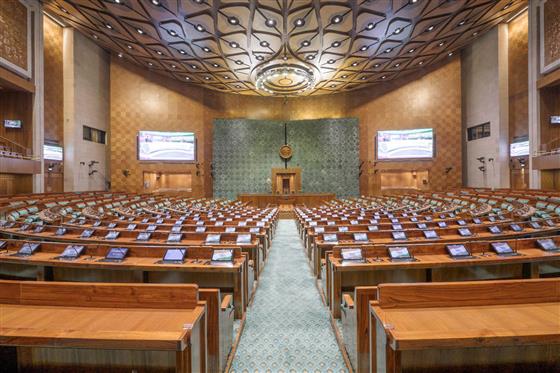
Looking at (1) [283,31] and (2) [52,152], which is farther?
(2) [52,152]

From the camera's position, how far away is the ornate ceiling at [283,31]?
10203 millimetres

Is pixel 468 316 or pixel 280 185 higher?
pixel 280 185

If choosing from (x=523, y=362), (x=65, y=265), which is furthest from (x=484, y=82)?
(x=65, y=265)

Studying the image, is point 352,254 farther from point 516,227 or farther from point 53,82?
point 53,82

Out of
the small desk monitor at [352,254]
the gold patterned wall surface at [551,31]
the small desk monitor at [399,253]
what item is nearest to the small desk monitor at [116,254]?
the small desk monitor at [352,254]

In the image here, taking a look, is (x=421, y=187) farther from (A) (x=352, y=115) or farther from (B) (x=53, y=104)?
(B) (x=53, y=104)

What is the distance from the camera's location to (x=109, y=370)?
1.57 meters

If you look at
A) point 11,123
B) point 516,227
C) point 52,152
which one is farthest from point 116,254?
point 52,152

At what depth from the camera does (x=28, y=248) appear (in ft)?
10.1

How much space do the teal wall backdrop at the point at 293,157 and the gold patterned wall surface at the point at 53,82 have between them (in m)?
7.98

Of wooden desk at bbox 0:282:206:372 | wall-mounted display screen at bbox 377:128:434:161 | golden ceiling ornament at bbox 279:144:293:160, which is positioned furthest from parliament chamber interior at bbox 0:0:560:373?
golden ceiling ornament at bbox 279:144:293:160

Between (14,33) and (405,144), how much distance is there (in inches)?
766

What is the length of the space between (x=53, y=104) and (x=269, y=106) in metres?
12.4

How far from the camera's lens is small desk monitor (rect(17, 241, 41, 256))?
10.0ft
